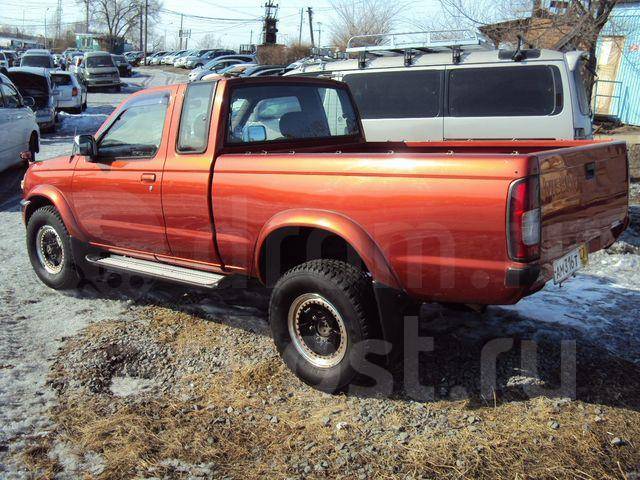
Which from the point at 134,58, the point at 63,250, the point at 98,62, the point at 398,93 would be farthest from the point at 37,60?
the point at 134,58

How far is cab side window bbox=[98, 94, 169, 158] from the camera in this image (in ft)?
15.7

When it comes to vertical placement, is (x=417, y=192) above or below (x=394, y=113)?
below

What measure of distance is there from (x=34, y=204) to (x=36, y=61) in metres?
27.6

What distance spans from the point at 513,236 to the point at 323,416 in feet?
4.82

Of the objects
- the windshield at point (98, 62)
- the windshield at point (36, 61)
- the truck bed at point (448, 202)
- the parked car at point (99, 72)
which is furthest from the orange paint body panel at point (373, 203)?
the windshield at point (98, 62)

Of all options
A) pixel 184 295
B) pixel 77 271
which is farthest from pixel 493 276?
pixel 77 271

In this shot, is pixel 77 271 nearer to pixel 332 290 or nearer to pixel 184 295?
pixel 184 295

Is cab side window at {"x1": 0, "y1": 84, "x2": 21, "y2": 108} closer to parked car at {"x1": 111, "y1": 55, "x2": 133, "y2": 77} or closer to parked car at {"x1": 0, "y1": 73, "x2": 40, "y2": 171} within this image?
parked car at {"x1": 0, "y1": 73, "x2": 40, "y2": 171}

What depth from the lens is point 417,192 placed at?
3273 millimetres

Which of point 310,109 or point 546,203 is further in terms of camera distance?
point 310,109

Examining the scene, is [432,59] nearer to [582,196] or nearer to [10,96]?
[582,196]

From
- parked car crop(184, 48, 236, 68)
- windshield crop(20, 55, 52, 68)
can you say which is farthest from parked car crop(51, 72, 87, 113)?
parked car crop(184, 48, 236, 68)

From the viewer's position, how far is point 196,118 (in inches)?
178

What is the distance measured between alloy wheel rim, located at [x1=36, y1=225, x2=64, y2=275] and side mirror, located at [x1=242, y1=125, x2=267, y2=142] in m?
2.30
